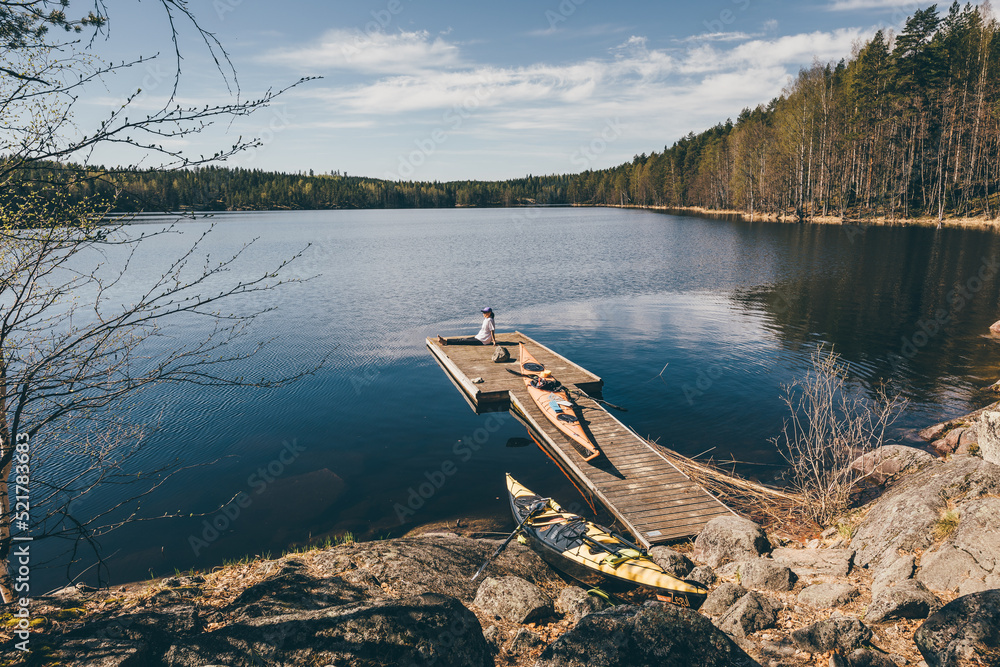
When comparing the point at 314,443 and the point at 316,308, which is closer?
the point at 314,443

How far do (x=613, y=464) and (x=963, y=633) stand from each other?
28.2 feet

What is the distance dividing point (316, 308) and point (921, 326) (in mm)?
35601

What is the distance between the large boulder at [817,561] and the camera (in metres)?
8.34

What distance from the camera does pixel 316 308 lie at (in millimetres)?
34625

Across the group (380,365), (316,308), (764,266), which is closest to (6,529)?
(380,365)

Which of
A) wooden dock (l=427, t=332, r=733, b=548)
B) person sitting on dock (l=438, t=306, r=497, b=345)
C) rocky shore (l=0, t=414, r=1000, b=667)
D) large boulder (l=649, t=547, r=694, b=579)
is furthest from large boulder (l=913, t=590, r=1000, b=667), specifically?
person sitting on dock (l=438, t=306, r=497, b=345)

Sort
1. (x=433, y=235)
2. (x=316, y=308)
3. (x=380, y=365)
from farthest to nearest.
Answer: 1. (x=433, y=235)
2. (x=316, y=308)
3. (x=380, y=365)

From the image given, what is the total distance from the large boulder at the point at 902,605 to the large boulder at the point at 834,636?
46 centimetres

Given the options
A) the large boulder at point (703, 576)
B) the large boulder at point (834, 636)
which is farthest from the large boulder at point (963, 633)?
the large boulder at point (703, 576)

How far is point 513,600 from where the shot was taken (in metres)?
7.58

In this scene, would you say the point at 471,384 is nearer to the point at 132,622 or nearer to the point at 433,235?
the point at 132,622

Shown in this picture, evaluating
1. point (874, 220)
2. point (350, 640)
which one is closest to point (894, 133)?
point (874, 220)

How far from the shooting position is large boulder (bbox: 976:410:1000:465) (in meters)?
8.25

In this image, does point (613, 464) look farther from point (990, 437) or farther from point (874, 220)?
point (874, 220)
